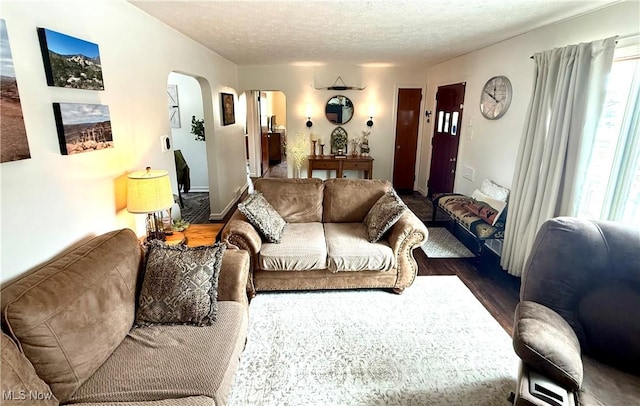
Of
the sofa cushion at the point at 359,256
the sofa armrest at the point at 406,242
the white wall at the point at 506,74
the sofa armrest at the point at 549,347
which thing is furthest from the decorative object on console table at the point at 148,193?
the white wall at the point at 506,74

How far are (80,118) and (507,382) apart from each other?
2.97 m

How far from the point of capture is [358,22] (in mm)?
2809

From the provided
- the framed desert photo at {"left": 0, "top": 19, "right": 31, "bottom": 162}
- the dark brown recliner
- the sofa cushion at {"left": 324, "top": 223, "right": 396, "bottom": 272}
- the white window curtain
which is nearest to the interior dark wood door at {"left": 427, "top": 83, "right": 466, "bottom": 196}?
the white window curtain

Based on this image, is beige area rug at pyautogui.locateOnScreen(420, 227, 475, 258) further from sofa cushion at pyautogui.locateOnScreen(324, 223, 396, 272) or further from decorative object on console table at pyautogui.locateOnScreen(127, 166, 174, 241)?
decorative object on console table at pyautogui.locateOnScreen(127, 166, 174, 241)

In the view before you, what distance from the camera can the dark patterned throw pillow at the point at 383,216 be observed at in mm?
2850

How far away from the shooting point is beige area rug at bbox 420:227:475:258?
3.73 meters

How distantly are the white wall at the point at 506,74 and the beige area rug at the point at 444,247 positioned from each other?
2.59 ft

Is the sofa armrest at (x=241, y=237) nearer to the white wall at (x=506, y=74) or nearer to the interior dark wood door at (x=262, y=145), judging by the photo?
the white wall at (x=506, y=74)

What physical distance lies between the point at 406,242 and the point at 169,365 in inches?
78.8

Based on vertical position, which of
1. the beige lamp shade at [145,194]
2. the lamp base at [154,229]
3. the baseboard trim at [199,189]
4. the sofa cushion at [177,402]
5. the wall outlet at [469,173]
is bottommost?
the baseboard trim at [199,189]

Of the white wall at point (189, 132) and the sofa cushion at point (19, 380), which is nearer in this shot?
the sofa cushion at point (19, 380)

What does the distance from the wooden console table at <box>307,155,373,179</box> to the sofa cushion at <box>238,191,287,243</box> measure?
3.06 meters

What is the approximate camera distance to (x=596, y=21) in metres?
2.45

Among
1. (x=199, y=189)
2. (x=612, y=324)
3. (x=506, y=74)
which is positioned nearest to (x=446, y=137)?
(x=506, y=74)
